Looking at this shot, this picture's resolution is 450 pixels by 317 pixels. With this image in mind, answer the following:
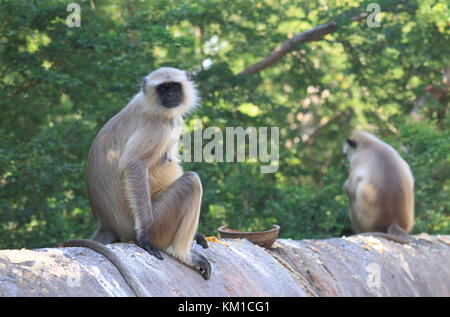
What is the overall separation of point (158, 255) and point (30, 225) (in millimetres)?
4401

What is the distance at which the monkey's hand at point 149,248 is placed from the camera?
176 inches

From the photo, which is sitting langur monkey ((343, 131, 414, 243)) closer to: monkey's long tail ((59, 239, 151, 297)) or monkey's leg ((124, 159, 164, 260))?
monkey's leg ((124, 159, 164, 260))

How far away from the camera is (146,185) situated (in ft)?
15.4

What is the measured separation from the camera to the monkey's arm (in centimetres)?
462

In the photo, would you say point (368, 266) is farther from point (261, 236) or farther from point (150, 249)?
point (150, 249)

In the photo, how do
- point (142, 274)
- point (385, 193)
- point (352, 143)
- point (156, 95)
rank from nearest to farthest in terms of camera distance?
1. point (142, 274)
2. point (156, 95)
3. point (385, 193)
4. point (352, 143)

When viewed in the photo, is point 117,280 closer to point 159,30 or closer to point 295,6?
point 159,30

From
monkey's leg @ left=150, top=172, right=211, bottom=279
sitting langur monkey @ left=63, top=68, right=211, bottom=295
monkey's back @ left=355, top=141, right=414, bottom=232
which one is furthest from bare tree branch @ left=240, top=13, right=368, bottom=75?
monkey's leg @ left=150, top=172, right=211, bottom=279

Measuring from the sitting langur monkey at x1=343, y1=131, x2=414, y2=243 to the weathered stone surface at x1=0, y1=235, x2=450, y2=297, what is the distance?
0.79 metres

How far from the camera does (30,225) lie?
27.5ft

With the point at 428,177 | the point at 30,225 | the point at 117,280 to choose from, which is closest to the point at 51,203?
the point at 30,225

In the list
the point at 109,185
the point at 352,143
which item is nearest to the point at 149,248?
the point at 109,185

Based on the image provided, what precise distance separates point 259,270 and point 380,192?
403 cm

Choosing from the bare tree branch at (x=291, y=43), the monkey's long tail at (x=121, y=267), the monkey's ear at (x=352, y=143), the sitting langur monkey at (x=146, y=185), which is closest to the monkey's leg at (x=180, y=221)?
the sitting langur monkey at (x=146, y=185)
